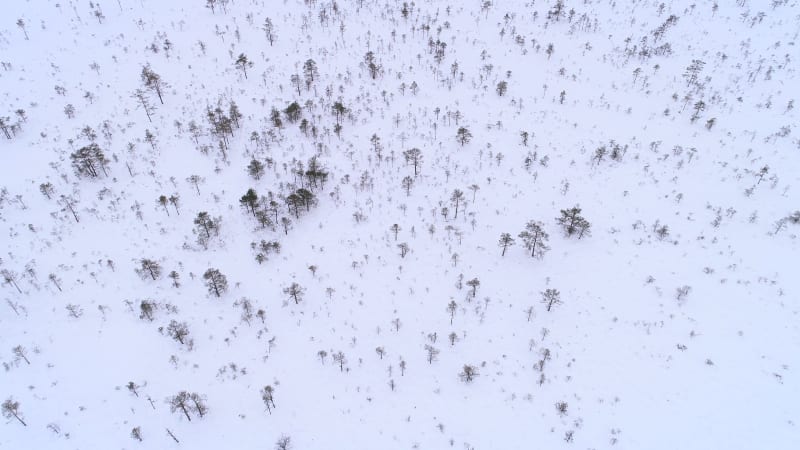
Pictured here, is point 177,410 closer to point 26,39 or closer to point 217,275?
point 217,275

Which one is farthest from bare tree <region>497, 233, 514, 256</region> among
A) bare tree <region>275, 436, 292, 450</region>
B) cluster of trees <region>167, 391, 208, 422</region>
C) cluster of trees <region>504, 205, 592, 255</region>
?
cluster of trees <region>167, 391, 208, 422</region>

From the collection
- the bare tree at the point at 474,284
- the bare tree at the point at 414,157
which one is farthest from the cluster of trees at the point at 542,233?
the bare tree at the point at 414,157

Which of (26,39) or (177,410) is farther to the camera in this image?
(26,39)

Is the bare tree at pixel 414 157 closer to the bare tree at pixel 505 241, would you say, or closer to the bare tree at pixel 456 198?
the bare tree at pixel 456 198

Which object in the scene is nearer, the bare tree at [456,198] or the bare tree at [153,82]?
the bare tree at [456,198]

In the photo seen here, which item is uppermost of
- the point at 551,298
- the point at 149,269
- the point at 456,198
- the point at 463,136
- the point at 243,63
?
the point at 243,63

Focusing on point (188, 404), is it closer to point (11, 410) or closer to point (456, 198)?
point (11, 410)

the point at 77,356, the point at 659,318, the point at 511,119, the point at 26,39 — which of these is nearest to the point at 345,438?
the point at 77,356

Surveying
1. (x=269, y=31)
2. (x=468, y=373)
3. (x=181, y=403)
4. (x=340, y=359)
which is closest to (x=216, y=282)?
(x=181, y=403)
